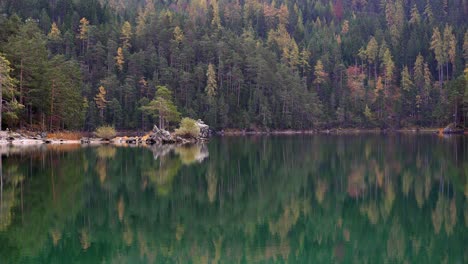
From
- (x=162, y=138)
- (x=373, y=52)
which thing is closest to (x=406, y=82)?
(x=373, y=52)

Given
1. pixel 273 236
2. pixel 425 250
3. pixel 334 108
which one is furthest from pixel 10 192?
pixel 334 108

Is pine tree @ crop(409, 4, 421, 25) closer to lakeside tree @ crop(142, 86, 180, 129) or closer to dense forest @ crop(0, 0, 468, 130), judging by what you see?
dense forest @ crop(0, 0, 468, 130)

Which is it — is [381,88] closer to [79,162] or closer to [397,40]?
[397,40]

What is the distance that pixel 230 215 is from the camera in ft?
60.8

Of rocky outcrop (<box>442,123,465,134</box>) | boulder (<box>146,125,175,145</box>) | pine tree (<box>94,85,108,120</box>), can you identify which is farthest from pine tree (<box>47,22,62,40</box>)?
rocky outcrop (<box>442,123,465,134</box>)

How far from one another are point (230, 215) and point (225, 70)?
105 metres

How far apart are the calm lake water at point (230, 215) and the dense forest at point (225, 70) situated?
136 feet

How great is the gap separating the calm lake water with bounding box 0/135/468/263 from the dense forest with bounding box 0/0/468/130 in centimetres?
4136

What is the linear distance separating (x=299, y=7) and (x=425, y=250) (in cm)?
18944

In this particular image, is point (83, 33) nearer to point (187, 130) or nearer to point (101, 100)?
point (101, 100)

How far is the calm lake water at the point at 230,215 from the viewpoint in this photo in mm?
13617

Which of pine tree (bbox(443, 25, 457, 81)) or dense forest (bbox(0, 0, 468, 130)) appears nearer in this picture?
dense forest (bbox(0, 0, 468, 130))

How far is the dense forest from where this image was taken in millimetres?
75625

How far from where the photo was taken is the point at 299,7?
643 ft
